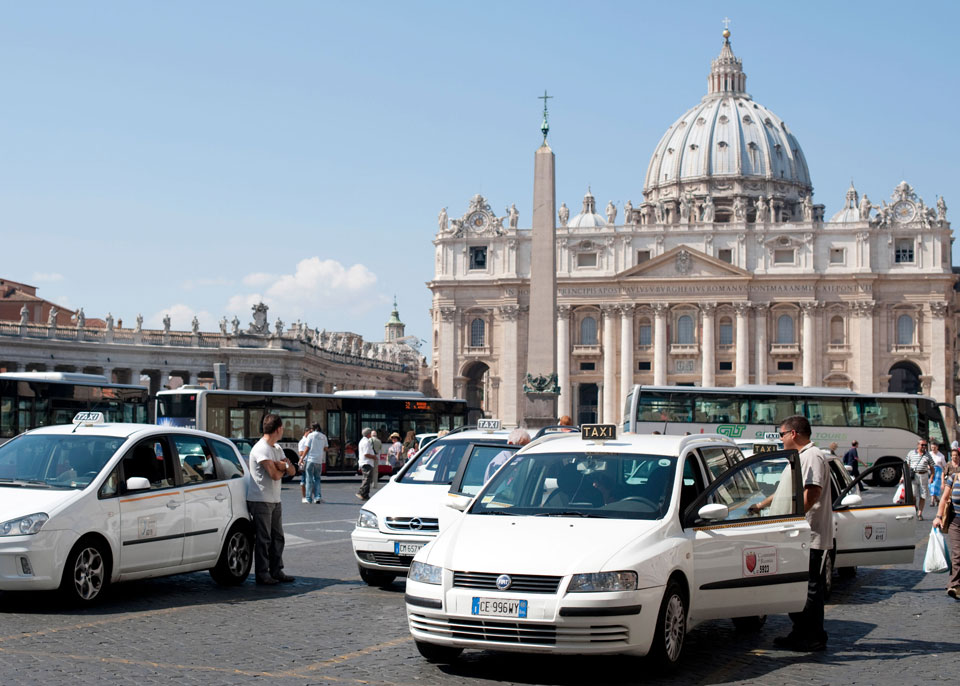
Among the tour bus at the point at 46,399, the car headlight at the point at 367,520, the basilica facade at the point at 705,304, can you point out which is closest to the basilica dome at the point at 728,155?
the basilica facade at the point at 705,304

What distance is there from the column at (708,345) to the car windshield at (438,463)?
75.1m

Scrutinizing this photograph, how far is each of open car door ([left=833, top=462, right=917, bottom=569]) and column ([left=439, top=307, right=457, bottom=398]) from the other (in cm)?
8044

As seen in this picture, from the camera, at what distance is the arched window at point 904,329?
86.9 metres

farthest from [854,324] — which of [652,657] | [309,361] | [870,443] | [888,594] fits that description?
[652,657]

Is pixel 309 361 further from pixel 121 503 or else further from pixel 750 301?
pixel 121 503

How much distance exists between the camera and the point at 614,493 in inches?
345

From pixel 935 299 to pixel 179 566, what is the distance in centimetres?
8242

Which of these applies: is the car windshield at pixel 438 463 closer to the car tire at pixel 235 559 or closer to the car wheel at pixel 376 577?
the car wheel at pixel 376 577

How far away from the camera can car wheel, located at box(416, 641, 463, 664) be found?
8.12 meters

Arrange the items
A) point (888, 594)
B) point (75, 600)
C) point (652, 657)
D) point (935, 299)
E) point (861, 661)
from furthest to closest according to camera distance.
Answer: point (935, 299)
point (888, 594)
point (75, 600)
point (861, 661)
point (652, 657)

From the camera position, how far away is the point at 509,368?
300 feet

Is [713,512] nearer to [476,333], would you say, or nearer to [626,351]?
[626,351]

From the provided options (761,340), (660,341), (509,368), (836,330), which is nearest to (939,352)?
(836,330)

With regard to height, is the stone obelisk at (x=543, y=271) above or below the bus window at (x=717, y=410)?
above
